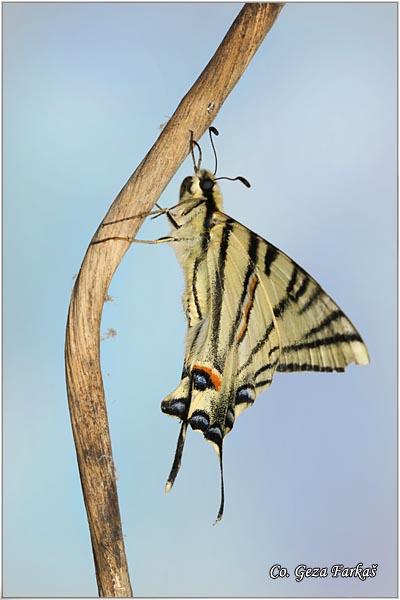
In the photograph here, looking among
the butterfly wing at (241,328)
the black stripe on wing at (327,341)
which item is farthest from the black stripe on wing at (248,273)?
the black stripe on wing at (327,341)

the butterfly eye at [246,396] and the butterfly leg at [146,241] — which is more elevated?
the butterfly leg at [146,241]

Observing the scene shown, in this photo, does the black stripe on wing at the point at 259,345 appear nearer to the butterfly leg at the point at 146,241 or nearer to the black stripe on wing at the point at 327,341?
the black stripe on wing at the point at 327,341

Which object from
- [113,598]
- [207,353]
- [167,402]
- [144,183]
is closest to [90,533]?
[113,598]

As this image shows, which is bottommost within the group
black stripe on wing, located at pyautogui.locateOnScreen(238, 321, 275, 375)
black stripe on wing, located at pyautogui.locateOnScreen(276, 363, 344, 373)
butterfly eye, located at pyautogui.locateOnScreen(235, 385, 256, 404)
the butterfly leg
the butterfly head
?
butterfly eye, located at pyautogui.locateOnScreen(235, 385, 256, 404)

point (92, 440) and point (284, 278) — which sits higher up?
point (284, 278)

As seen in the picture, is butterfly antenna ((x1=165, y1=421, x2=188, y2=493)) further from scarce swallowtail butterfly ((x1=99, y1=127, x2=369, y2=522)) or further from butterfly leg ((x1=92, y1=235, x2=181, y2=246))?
butterfly leg ((x1=92, y1=235, x2=181, y2=246))

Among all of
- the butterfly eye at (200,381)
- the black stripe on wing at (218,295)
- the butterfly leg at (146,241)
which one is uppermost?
the butterfly leg at (146,241)

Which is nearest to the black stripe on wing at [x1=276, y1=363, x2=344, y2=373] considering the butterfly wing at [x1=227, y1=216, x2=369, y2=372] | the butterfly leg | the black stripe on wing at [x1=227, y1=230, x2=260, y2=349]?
the butterfly wing at [x1=227, y1=216, x2=369, y2=372]

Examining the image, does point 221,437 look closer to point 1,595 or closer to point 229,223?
point 229,223
